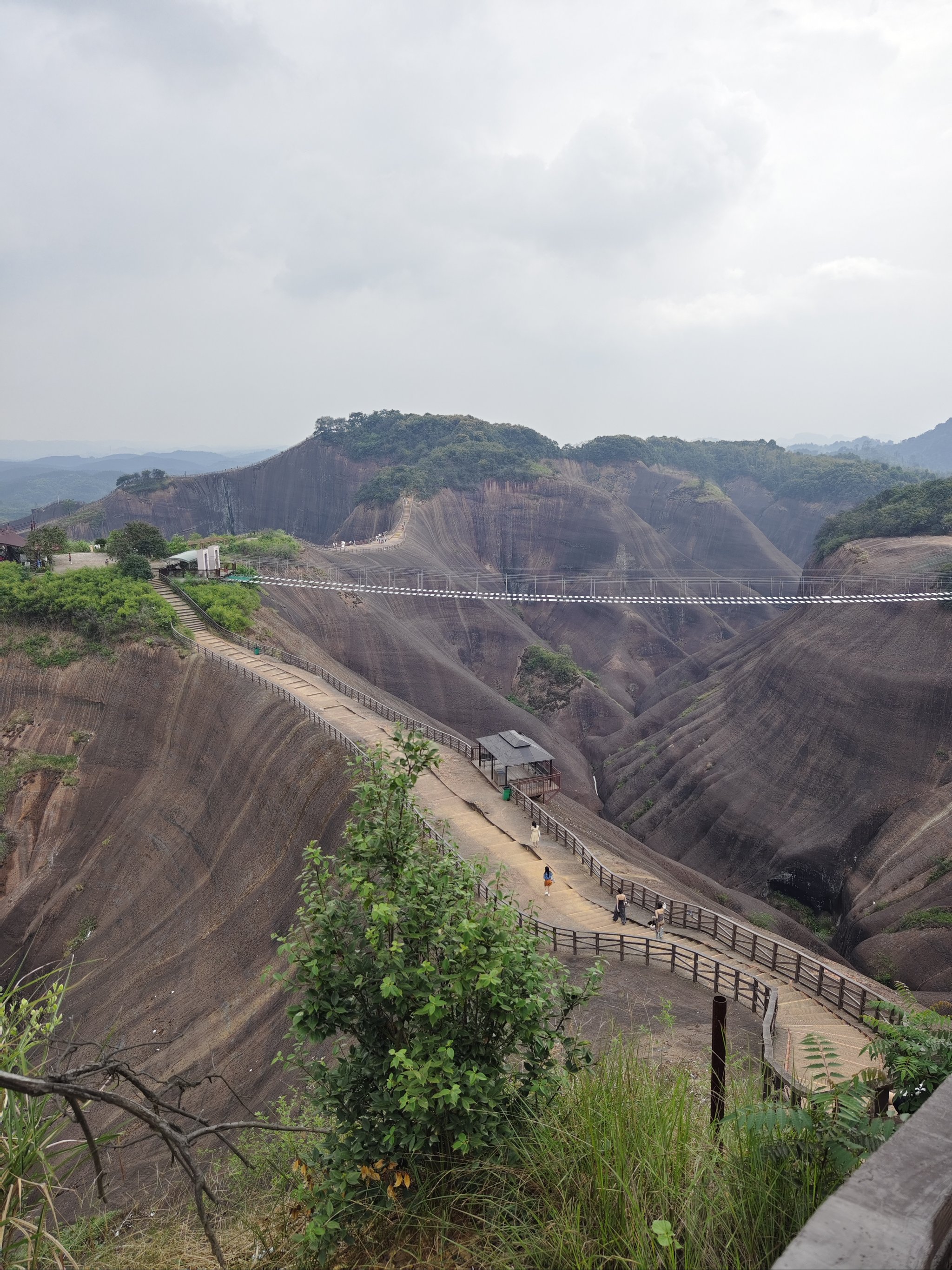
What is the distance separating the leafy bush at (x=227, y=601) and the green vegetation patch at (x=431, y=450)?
58.7 m

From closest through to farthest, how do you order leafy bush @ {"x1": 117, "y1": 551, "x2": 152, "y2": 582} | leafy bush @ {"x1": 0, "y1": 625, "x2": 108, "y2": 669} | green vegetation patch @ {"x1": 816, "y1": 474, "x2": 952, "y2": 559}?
leafy bush @ {"x1": 0, "y1": 625, "x2": 108, "y2": 669} < leafy bush @ {"x1": 117, "y1": 551, "x2": 152, "y2": 582} < green vegetation patch @ {"x1": 816, "y1": 474, "x2": 952, "y2": 559}

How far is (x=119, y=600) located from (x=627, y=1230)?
39578 millimetres

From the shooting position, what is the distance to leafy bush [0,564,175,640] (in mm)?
37594

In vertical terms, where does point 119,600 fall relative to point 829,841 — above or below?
above

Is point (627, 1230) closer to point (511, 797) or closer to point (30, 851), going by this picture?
point (511, 797)

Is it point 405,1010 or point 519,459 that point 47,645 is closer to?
point 405,1010

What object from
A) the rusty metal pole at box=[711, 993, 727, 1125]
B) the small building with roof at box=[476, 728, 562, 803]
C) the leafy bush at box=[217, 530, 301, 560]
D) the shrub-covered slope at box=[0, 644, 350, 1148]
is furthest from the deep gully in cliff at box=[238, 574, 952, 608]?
the rusty metal pole at box=[711, 993, 727, 1125]

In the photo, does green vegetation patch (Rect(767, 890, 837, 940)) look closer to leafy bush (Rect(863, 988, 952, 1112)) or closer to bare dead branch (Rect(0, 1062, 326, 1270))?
leafy bush (Rect(863, 988, 952, 1112))

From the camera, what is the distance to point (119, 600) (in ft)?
127

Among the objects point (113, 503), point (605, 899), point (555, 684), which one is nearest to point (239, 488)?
point (113, 503)

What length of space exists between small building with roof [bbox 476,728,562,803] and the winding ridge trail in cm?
73

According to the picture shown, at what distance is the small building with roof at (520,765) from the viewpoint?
2831 centimetres

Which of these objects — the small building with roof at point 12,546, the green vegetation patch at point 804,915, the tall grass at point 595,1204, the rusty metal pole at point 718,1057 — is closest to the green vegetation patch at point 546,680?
Answer: the green vegetation patch at point 804,915

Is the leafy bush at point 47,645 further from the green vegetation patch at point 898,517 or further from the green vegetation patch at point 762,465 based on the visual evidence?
the green vegetation patch at point 762,465
